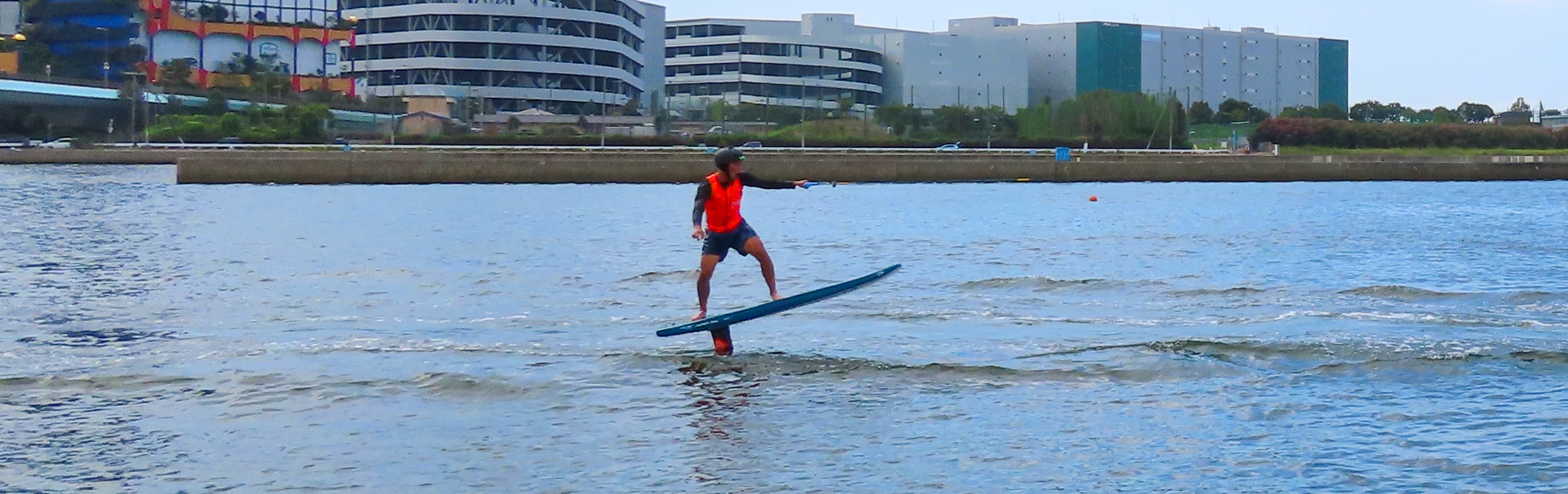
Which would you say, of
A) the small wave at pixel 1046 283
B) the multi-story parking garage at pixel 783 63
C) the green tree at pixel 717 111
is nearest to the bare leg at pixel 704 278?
the small wave at pixel 1046 283

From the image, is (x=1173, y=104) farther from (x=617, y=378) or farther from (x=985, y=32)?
(x=617, y=378)

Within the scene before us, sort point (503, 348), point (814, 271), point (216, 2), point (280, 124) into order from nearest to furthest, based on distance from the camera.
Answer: point (503, 348) → point (814, 271) → point (280, 124) → point (216, 2)

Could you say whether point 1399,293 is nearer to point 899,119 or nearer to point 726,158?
point 726,158

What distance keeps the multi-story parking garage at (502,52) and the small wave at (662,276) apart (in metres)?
104

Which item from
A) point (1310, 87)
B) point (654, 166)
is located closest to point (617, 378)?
point (654, 166)

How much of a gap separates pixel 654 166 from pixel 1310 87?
116 m

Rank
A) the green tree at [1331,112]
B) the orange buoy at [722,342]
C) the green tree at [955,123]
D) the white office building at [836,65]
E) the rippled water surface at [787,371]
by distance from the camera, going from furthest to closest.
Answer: the white office building at [836,65], the green tree at [1331,112], the green tree at [955,123], the orange buoy at [722,342], the rippled water surface at [787,371]

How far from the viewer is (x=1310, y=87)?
168375 mm

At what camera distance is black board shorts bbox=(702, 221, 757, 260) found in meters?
13.0

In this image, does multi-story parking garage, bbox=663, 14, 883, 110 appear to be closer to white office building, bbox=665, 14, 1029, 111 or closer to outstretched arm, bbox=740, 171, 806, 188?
white office building, bbox=665, 14, 1029, 111

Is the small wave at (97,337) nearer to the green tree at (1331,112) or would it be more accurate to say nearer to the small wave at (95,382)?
the small wave at (95,382)

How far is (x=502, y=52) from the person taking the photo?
129 m

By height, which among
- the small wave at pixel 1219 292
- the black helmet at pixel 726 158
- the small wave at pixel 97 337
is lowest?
the small wave at pixel 97 337

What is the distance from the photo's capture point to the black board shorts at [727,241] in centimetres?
1305
